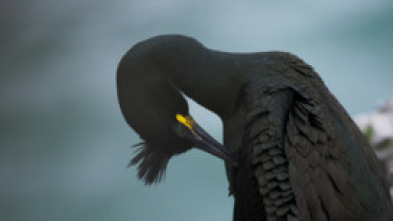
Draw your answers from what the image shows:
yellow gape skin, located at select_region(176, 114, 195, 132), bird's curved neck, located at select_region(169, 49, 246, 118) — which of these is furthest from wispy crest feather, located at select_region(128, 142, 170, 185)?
bird's curved neck, located at select_region(169, 49, 246, 118)

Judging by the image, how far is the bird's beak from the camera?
339cm

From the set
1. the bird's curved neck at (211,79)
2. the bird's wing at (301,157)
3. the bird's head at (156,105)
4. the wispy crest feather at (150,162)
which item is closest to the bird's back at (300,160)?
the bird's wing at (301,157)

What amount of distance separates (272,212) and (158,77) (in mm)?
908

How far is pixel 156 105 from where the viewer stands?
137 inches

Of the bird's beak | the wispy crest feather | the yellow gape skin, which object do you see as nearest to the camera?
the bird's beak

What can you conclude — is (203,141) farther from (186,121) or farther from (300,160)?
(300,160)

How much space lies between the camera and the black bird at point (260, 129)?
299cm

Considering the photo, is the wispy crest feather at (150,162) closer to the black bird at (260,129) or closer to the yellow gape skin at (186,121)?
the black bird at (260,129)

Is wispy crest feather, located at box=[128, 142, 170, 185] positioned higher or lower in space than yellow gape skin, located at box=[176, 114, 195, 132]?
lower

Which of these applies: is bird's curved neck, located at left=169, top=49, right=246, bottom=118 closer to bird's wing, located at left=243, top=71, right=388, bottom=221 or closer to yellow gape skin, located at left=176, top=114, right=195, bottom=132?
yellow gape skin, located at left=176, top=114, right=195, bottom=132

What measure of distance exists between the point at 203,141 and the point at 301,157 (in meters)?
0.63

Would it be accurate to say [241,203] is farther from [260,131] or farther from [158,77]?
[158,77]

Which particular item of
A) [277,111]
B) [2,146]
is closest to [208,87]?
[277,111]

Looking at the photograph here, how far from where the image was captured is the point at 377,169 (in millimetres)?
3344
